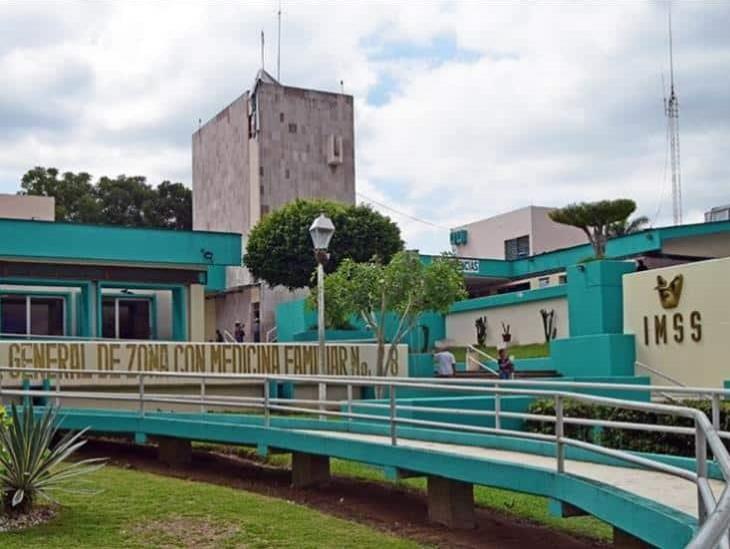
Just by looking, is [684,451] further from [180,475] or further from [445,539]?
[180,475]

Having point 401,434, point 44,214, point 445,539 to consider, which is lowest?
point 445,539

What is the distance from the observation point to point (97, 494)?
11375 millimetres

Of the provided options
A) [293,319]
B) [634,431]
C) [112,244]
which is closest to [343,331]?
[293,319]

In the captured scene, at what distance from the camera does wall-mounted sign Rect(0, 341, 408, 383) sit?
19984 millimetres

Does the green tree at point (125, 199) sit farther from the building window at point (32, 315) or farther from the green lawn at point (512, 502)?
the green lawn at point (512, 502)

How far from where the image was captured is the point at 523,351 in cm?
3253

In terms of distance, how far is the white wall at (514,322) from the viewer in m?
33.6

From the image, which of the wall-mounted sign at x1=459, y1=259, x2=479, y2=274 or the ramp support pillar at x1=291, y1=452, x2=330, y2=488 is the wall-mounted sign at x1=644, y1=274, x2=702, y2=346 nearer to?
the ramp support pillar at x1=291, y1=452, x2=330, y2=488

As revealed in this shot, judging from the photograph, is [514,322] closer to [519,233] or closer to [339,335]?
[339,335]

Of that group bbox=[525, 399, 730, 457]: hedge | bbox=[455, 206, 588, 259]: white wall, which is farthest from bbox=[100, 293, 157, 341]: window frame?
bbox=[455, 206, 588, 259]: white wall

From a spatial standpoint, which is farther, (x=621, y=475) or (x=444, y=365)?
(x=444, y=365)

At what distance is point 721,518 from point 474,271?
A: 42.8 metres

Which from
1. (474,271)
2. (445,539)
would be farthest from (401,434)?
(474,271)

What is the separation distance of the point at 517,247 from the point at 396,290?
1174 inches
